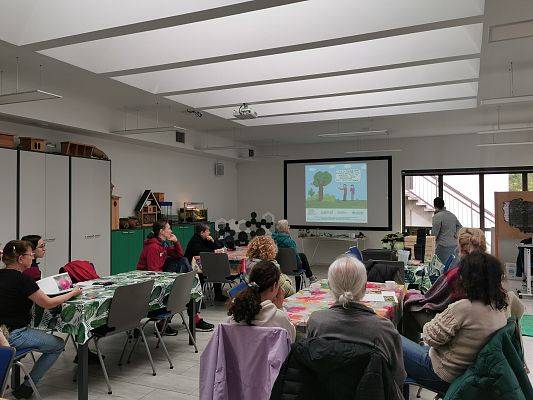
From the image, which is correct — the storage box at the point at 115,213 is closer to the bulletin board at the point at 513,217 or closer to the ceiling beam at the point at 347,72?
the ceiling beam at the point at 347,72

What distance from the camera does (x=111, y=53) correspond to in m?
4.38

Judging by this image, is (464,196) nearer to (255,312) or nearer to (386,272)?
(386,272)

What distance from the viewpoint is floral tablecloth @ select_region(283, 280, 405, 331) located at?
2734mm

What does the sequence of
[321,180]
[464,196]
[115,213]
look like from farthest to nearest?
[321,180] → [464,196] → [115,213]

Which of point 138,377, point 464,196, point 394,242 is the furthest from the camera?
point 464,196

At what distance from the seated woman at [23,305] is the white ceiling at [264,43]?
5.85 ft

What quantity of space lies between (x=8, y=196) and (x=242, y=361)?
4456mm

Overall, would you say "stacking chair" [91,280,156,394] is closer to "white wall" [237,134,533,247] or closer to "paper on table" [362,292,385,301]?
"paper on table" [362,292,385,301]

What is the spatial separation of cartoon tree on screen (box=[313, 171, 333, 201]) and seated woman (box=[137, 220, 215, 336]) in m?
5.82

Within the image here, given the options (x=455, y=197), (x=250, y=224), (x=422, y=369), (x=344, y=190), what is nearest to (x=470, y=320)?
(x=422, y=369)

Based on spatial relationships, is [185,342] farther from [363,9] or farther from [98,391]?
[363,9]

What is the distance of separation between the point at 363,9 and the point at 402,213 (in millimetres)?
7055

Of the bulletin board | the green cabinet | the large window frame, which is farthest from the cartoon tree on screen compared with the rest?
the green cabinet

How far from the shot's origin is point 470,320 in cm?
213
